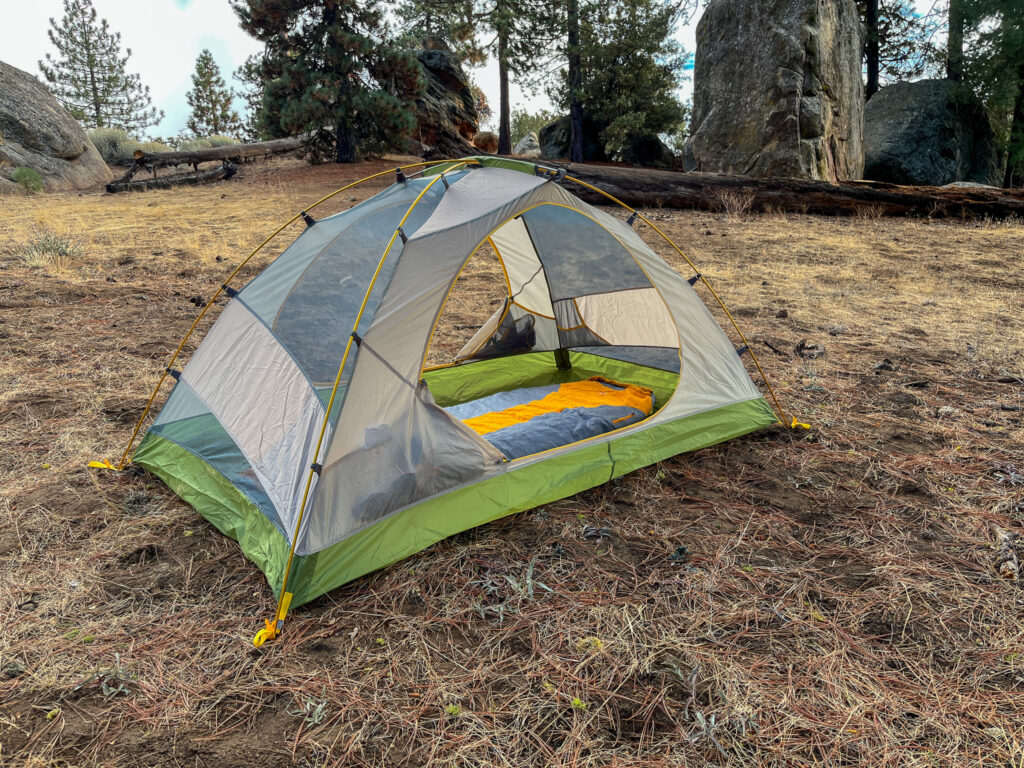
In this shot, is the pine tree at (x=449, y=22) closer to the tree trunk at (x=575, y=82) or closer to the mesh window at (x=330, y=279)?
the tree trunk at (x=575, y=82)

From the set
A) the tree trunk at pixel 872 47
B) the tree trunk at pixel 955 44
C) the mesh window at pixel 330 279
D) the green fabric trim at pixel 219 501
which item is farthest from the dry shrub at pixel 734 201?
the green fabric trim at pixel 219 501

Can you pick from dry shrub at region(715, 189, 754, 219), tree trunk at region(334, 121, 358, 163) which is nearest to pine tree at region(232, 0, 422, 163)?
tree trunk at region(334, 121, 358, 163)

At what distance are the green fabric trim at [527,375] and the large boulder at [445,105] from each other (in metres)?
13.4

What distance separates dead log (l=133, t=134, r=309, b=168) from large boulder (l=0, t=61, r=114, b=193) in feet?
5.09

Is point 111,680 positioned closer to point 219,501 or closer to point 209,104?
point 219,501

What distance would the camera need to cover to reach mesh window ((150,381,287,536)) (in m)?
3.11

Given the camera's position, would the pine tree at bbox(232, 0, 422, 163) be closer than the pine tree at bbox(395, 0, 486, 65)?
Yes

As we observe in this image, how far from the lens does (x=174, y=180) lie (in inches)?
612

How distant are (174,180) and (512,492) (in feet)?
52.0

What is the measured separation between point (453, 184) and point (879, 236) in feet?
28.4

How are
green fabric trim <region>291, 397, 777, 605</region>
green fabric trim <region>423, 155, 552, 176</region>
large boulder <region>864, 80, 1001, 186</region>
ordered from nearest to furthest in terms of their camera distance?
green fabric trim <region>291, 397, 777, 605</region>
green fabric trim <region>423, 155, 552, 176</region>
large boulder <region>864, 80, 1001, 186</region>

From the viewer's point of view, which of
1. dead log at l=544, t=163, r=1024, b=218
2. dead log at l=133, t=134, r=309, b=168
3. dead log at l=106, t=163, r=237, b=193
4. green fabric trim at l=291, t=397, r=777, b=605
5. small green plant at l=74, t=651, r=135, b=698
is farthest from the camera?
dead log at l=133, t=134, r=309, b=168

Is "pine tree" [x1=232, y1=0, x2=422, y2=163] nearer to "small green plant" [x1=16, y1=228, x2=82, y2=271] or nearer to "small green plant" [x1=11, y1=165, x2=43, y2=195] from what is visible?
"small green plant" [x1=11, y1=165, x2=43, y2=195]

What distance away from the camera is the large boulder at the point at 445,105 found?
17.7m
